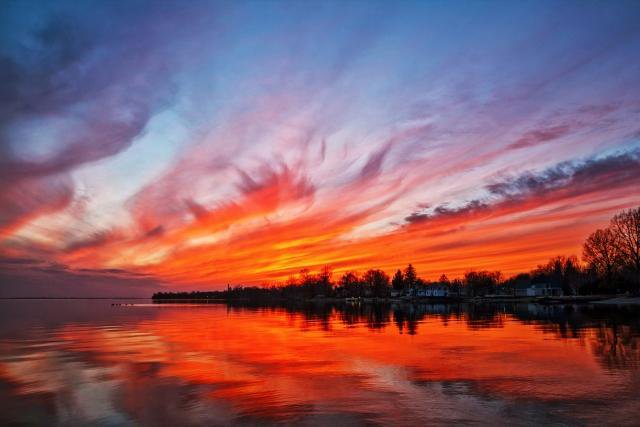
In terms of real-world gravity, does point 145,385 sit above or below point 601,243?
below

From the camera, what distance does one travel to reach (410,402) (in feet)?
47.3

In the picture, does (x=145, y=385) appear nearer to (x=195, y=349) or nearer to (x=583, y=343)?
(x=195, y=349)

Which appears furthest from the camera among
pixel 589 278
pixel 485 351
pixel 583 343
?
pixel 589 278

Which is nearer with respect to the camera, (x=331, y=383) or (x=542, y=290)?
(x=331, y=383)

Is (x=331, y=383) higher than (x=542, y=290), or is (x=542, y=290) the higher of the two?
(x=542, y=290)

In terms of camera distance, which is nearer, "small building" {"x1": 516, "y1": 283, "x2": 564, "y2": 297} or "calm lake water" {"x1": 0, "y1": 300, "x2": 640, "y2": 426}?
"calm lake water" {"x1": 0, "y1": 300, "x2": 640, "y2": 426}

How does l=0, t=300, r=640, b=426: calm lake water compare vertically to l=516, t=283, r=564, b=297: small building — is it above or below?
below

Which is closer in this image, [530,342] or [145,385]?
[145,385]

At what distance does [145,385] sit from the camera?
1812 centimetres

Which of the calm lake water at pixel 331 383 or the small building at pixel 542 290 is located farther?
the small building at pixel 542 290

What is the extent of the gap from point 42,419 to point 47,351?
17332mm

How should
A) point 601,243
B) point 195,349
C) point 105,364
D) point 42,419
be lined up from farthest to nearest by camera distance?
1. point 601,243
2. point 195,349
3. point 105,364
4. point 42,419

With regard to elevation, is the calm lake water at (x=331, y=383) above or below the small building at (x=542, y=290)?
below

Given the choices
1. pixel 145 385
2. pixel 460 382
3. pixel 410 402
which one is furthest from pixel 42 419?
pixel 460 382
